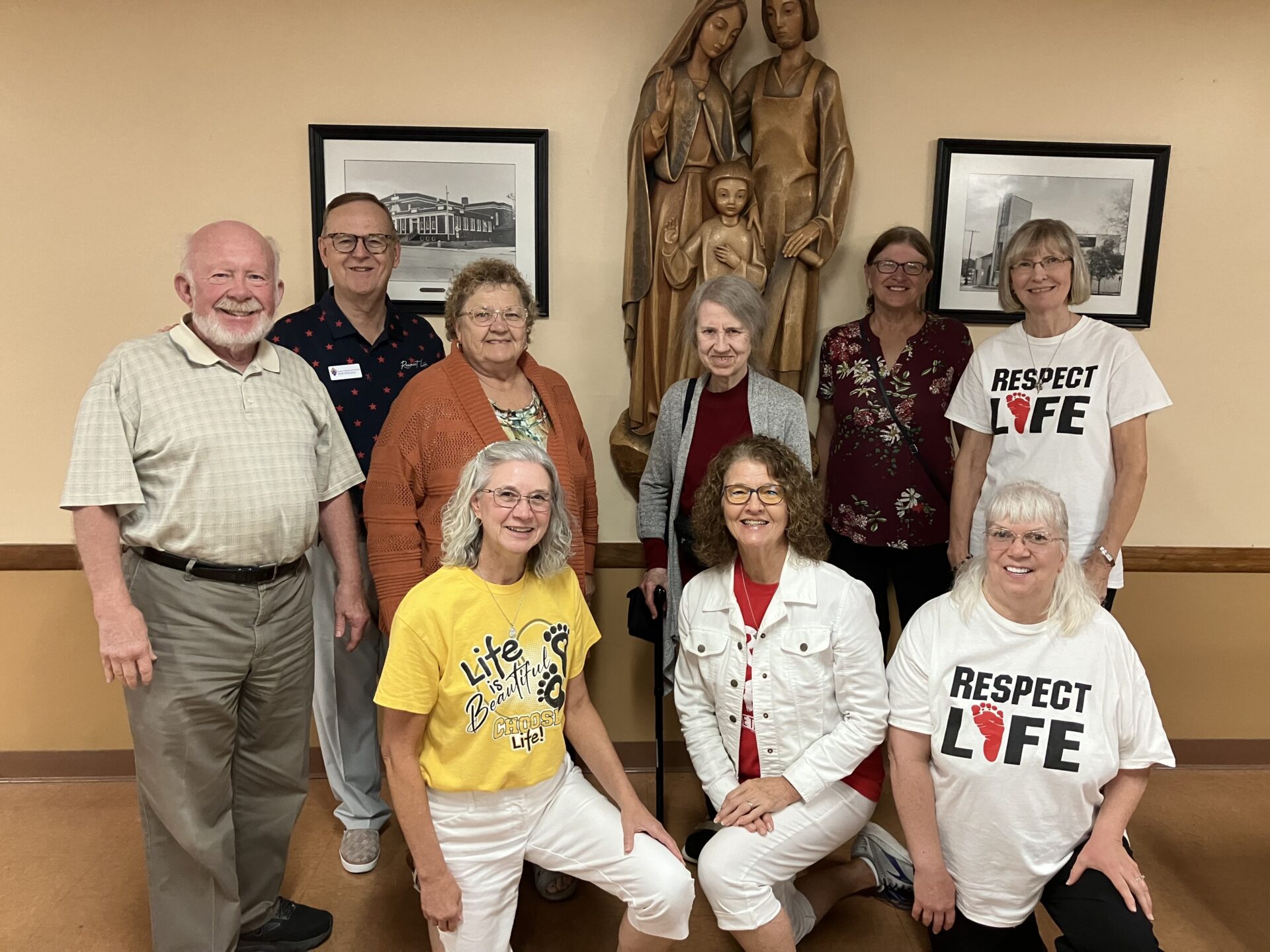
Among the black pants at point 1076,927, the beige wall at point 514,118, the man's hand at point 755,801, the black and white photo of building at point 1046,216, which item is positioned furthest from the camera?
the black and white photo of building at point 1046,216

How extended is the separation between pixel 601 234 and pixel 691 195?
33 centimetres

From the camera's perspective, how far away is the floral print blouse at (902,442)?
2215 millimetres

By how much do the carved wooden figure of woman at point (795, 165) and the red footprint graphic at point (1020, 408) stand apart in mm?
659

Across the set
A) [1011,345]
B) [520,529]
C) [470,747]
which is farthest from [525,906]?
[1011,345]

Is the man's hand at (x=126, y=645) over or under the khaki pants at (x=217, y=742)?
over

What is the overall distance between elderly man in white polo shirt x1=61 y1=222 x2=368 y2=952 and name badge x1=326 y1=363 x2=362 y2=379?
296mm

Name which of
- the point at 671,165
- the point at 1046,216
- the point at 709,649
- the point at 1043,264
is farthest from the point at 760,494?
the point at 1046,216

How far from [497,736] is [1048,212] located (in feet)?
7.69

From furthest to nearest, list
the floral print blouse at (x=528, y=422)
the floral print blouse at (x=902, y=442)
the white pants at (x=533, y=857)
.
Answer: the floral print blouse at (x=902, y=442) → the floral print blouse at (x=528, y=422) → the white pants at (x=533, y=857)

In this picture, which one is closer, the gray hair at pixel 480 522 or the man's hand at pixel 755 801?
the gray hair at pixel 480 522

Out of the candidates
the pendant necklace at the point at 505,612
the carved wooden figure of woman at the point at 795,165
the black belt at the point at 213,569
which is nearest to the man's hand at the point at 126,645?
the black belt at the point at 213,569

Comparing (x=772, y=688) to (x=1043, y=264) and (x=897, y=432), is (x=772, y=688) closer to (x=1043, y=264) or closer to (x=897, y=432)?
(x=897, y=432)

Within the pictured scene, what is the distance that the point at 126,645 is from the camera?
4.98 ft

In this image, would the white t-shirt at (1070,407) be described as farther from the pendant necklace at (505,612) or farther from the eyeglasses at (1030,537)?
the pendant necklace at (505,612)
